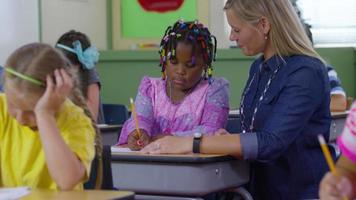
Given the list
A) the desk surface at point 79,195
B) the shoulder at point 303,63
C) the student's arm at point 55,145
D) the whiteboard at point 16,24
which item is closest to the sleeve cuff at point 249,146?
the shoulder at point 303,63

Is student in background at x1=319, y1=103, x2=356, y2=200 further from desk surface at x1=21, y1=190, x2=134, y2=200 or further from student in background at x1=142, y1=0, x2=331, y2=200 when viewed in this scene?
student in background at x1=142, y1=0, x2=331, y2=200

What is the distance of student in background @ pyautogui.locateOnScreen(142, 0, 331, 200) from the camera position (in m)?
2.51

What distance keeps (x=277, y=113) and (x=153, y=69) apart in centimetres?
319

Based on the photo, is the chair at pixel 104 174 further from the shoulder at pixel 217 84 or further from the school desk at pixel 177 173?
the shoulder at pixel 217 84

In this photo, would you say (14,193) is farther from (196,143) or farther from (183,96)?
(183,96)

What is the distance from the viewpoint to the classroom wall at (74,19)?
518 centimetres

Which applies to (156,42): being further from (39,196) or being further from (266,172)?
(39,196)

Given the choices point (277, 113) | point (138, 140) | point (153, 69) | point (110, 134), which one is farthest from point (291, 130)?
point (153, 69)

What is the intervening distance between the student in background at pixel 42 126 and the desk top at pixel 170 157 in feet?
1.59

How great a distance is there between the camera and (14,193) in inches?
66.0

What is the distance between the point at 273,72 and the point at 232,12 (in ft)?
0.85

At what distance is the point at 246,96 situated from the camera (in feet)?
9.02

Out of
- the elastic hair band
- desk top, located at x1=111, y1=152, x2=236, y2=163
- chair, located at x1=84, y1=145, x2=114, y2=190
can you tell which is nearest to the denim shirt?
desk top, located at x1=111, y1=152, x2=236, y2=163

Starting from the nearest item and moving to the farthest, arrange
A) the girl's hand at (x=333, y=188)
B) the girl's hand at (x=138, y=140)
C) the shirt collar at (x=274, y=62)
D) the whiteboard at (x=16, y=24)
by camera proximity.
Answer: the girl's hand at (x=333, y=188) → the shirt collar at (x=274, y=62) → the girl's hand at (x=138, y=140) → the whiteboard at (x=16, y=24)
